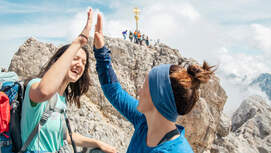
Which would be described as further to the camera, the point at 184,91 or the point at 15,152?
the point at 15,152

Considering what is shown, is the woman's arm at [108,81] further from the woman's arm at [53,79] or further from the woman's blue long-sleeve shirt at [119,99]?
the woman's arm at [53,79]

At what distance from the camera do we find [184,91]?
2.28m

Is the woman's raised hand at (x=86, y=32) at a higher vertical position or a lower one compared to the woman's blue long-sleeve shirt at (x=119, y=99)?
higher

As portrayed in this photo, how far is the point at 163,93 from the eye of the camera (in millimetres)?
2307

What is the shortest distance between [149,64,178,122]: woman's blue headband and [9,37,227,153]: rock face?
758 cm

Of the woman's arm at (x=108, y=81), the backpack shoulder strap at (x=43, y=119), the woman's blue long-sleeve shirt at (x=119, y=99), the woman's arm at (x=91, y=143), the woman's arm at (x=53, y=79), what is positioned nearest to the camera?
the woman's arm at (x=53, y=79)

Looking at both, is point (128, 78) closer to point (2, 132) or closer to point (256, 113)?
point (2, 132)

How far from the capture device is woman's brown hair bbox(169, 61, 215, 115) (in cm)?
229

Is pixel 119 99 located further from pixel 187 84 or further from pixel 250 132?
pixel 250 132

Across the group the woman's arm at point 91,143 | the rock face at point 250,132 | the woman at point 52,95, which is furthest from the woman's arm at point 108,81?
the rock face at point 250,132

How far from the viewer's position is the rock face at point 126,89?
447 inches

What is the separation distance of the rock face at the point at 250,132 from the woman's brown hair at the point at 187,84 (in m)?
22.4

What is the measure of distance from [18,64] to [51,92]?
11.9m

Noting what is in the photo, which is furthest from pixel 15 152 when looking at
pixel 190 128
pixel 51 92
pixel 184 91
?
pixel 190 128
